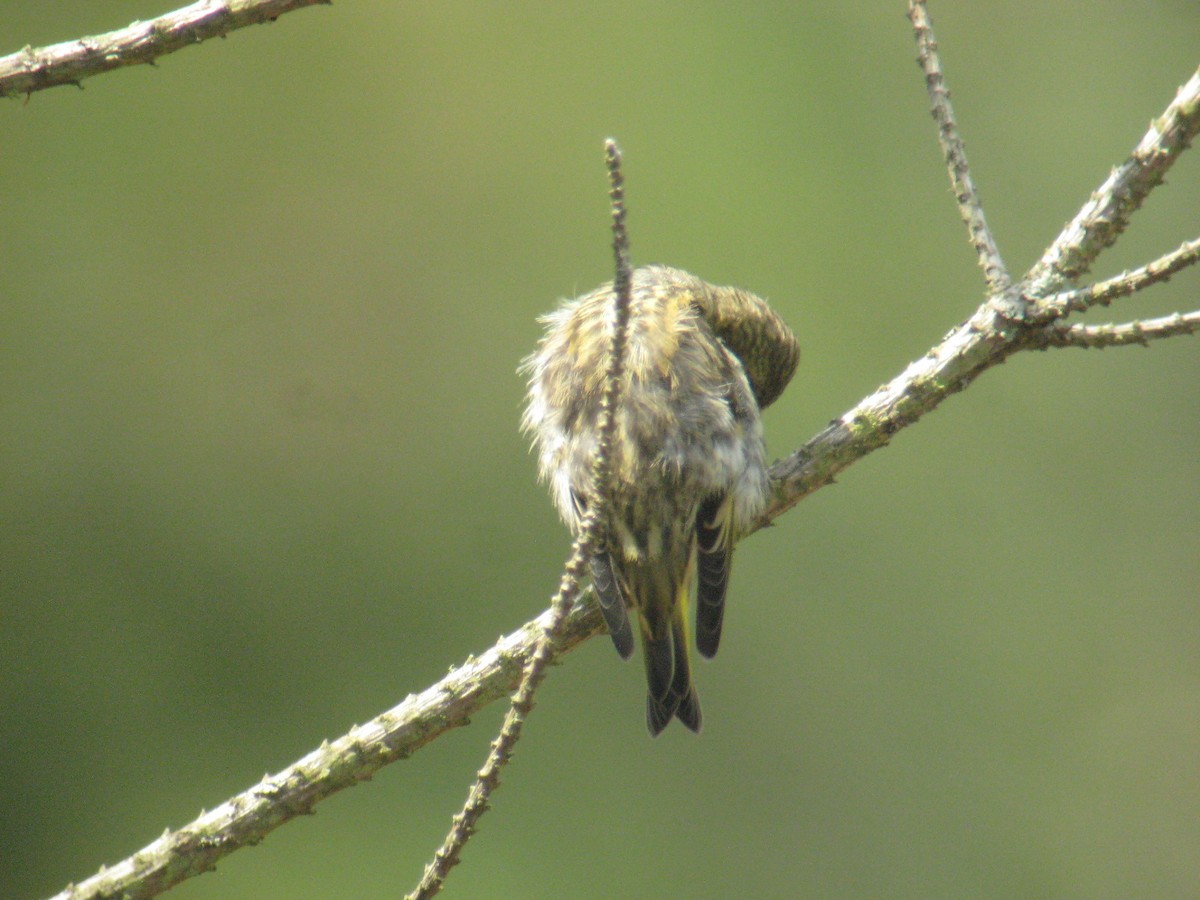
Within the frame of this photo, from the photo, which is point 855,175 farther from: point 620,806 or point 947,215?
point 620,806

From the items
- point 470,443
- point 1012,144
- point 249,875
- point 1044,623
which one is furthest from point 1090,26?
point 249,875

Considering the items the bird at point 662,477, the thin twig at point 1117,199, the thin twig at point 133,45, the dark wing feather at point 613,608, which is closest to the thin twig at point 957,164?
the thin twig at point 1117,199

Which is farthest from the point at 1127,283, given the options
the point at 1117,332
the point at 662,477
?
the point at 662,477

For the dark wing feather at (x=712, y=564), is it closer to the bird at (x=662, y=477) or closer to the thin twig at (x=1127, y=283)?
the bird at (x=662, y=477)

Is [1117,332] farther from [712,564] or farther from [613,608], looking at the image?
[613,608]

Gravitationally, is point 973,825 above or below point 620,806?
below

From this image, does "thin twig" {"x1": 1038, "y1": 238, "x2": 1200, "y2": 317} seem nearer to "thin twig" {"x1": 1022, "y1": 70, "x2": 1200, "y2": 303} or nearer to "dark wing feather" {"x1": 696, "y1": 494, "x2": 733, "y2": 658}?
"thin twig" {"x1": 1022, "y1": 70, "x2": 1200, "y2": 303}

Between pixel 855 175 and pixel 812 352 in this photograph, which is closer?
pixel 812 352
